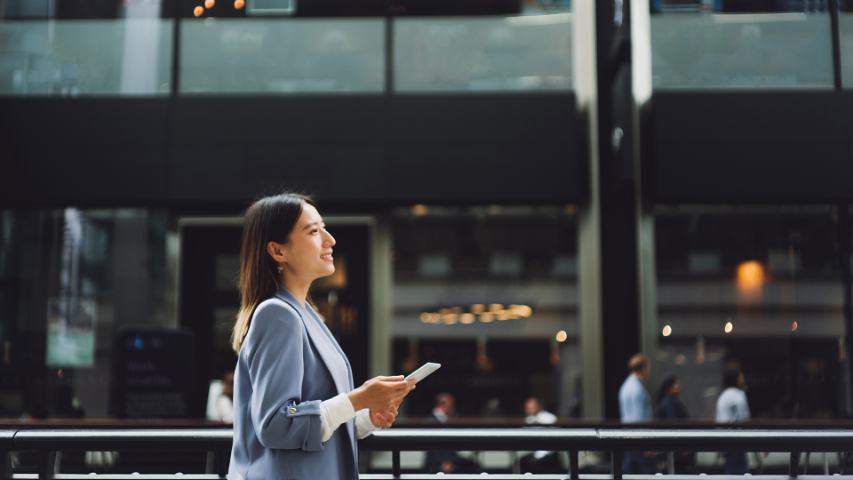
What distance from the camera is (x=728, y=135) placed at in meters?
10.5

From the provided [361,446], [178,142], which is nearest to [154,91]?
[178,142]

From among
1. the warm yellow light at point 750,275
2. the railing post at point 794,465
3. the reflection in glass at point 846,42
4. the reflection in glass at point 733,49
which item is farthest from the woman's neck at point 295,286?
the warm yellow light at point 750,275

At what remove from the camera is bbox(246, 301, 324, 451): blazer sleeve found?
6.92 feet

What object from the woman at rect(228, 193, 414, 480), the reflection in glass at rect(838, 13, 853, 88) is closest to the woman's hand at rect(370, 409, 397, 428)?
the woman at rect(228, 193, 414, 480)

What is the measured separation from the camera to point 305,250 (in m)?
2.35

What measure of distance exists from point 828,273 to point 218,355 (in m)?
7.14

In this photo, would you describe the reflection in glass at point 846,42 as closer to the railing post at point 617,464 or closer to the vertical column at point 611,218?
the vertical column at point 611,218

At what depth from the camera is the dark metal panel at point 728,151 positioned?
10.4 meters

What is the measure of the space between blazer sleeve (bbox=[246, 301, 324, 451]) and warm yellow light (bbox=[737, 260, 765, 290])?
9.92 metres

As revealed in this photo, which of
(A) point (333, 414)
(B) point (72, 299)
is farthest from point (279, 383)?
(B) point (72, 299)

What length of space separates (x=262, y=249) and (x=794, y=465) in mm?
2388

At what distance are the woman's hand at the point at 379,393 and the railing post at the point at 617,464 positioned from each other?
1.39 metres

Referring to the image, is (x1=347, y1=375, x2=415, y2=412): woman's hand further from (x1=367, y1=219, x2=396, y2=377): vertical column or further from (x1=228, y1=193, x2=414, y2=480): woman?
(x1=367, y1=219, x2=396, y2=377): vertical column

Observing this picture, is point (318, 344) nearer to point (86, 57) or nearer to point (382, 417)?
point (382, 417)
